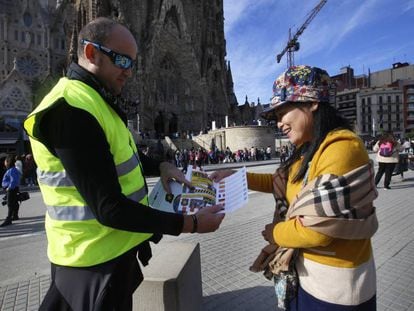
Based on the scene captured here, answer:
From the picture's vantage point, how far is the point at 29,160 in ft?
47.9

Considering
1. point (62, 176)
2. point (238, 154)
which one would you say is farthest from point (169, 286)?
point (238, 154)

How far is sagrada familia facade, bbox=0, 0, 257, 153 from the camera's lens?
33.2 metres

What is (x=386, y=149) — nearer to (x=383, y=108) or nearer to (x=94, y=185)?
(x=94, y=185)

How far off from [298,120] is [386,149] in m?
8.57

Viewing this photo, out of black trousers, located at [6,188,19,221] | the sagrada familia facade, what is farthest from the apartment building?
black trousers, located at [6,188,19,221]

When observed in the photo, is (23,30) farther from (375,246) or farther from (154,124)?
(375,246)

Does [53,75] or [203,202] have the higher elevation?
[53,75]

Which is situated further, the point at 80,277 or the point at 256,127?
the point at 256,127

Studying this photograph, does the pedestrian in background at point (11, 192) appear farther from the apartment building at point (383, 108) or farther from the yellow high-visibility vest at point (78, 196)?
the apartment building at point (383, 108)

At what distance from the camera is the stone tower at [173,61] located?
34.9 metres

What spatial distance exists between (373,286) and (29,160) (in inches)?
614

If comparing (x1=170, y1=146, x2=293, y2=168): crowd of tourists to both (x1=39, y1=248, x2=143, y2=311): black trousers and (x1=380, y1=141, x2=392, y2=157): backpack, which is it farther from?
(x1=39, y1=248, x2=143, y2=311): black trousers

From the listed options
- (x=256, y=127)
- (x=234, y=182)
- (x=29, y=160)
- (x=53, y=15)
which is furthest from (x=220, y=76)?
(x=234, y=182)

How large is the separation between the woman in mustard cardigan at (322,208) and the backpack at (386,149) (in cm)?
846
